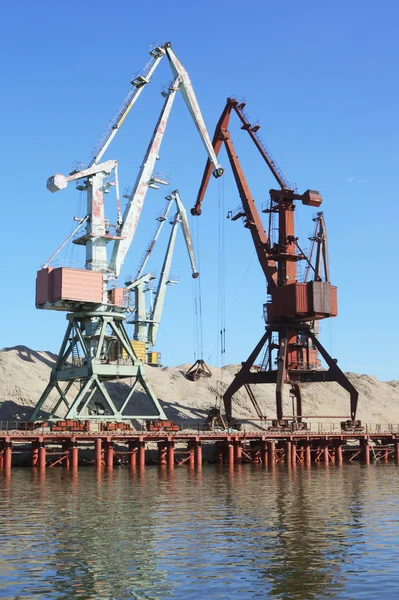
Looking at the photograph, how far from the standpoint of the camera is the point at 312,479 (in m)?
46.6

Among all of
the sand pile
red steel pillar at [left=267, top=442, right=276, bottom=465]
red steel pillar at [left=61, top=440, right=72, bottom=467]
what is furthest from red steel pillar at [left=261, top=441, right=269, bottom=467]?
the sand pile

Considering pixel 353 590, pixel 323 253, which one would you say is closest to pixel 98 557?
pixel 353 590

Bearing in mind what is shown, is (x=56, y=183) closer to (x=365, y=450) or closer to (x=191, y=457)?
(x=191, y=457)

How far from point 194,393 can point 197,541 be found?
238 feet

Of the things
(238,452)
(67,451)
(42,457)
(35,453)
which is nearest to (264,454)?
(238,452)

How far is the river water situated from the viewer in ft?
56.6

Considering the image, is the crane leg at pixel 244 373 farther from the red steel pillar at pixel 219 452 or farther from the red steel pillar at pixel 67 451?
the red steel pillar at pixel 67 451

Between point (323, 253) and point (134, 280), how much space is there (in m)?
24.0

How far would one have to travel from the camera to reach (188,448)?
59.5 meters

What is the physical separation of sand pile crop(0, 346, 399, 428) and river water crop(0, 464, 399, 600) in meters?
37.7

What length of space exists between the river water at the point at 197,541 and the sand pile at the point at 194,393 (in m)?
37.7

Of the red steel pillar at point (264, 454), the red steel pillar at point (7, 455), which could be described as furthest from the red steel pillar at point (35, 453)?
the red steel pillar at point (264, 454)

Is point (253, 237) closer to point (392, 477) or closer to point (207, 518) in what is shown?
point (392, 477)

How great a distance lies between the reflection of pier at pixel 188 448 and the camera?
5241 cm
